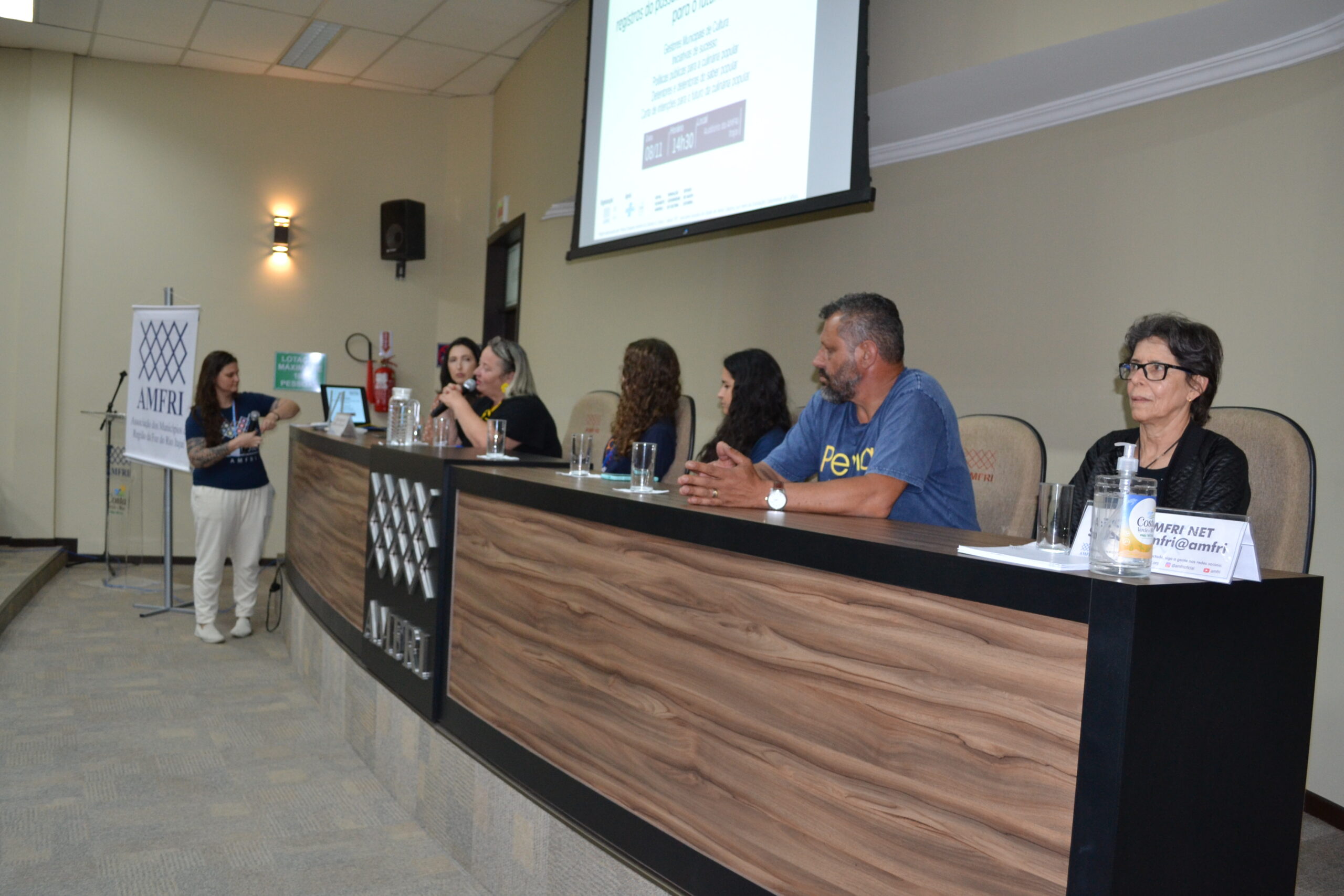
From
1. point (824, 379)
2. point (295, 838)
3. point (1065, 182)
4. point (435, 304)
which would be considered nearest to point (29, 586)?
point (435, 304)

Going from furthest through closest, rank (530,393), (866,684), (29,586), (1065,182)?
1. (29,586)
2. (530,393)
3. (1065,182)
4. (866,684)

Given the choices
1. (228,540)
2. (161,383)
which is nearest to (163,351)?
(161,383)

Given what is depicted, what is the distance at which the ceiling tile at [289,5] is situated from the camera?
5473 mm

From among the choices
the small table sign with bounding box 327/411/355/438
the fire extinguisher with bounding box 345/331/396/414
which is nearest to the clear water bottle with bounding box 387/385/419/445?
the small table sign with bounding box 327/411/355/438

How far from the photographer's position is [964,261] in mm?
3430

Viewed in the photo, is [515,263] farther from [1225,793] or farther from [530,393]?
[1225,793]

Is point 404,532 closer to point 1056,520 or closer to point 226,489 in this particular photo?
point 1056,520

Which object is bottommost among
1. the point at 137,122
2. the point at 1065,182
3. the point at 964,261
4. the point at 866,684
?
the point at 866,684

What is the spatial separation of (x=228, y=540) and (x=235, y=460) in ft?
1.29

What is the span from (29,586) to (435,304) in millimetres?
3221

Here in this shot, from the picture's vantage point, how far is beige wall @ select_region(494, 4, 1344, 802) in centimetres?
253

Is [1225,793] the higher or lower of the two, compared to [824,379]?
lower

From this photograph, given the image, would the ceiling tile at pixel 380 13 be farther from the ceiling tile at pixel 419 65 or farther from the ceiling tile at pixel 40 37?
the ceiling tile at pixel 40 37

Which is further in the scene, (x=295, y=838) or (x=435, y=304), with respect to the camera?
(x=435, y=304)
